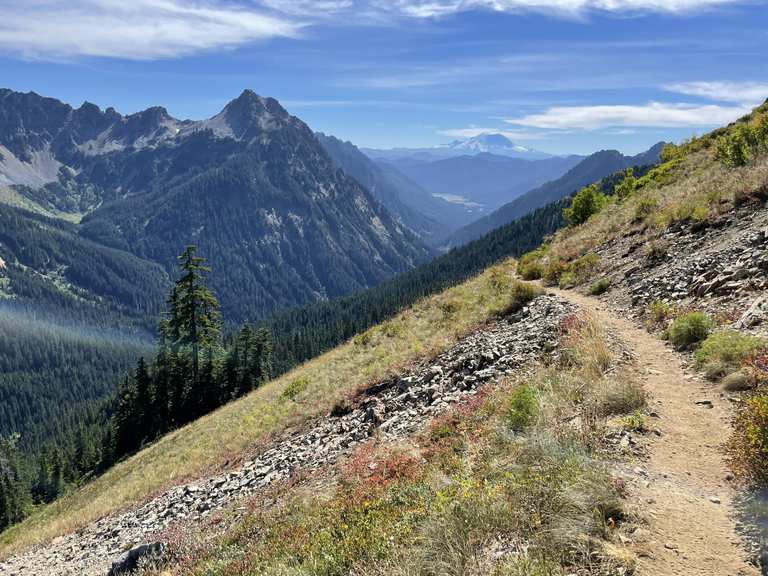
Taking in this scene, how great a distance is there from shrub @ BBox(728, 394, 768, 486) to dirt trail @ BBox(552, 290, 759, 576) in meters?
0.32

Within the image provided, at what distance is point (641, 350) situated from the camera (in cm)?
1173

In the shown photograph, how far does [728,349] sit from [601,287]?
978cm

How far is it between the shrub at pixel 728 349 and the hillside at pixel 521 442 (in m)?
0.05

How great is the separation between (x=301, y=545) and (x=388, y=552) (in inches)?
80.8

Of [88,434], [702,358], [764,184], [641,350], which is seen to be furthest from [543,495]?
[88,434]

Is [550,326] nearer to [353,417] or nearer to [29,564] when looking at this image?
[353,417]

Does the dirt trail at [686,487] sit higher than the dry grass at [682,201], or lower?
lower

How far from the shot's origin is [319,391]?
812 inches

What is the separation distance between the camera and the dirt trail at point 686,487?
5.06m

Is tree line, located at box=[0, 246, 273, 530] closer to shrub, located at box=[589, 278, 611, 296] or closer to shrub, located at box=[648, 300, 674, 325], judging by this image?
shrub, located at box=[589, 278, 611, 296]

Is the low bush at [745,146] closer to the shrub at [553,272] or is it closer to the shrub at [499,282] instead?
the shrub at [553,272]

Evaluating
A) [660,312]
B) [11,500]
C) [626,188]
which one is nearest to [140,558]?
[660,312]

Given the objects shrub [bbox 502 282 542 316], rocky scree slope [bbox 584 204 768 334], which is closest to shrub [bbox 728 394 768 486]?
rocky scree slope [bbox 584 204 768 334]

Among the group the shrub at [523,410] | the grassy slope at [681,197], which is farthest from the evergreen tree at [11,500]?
the shrub at [523,410]
